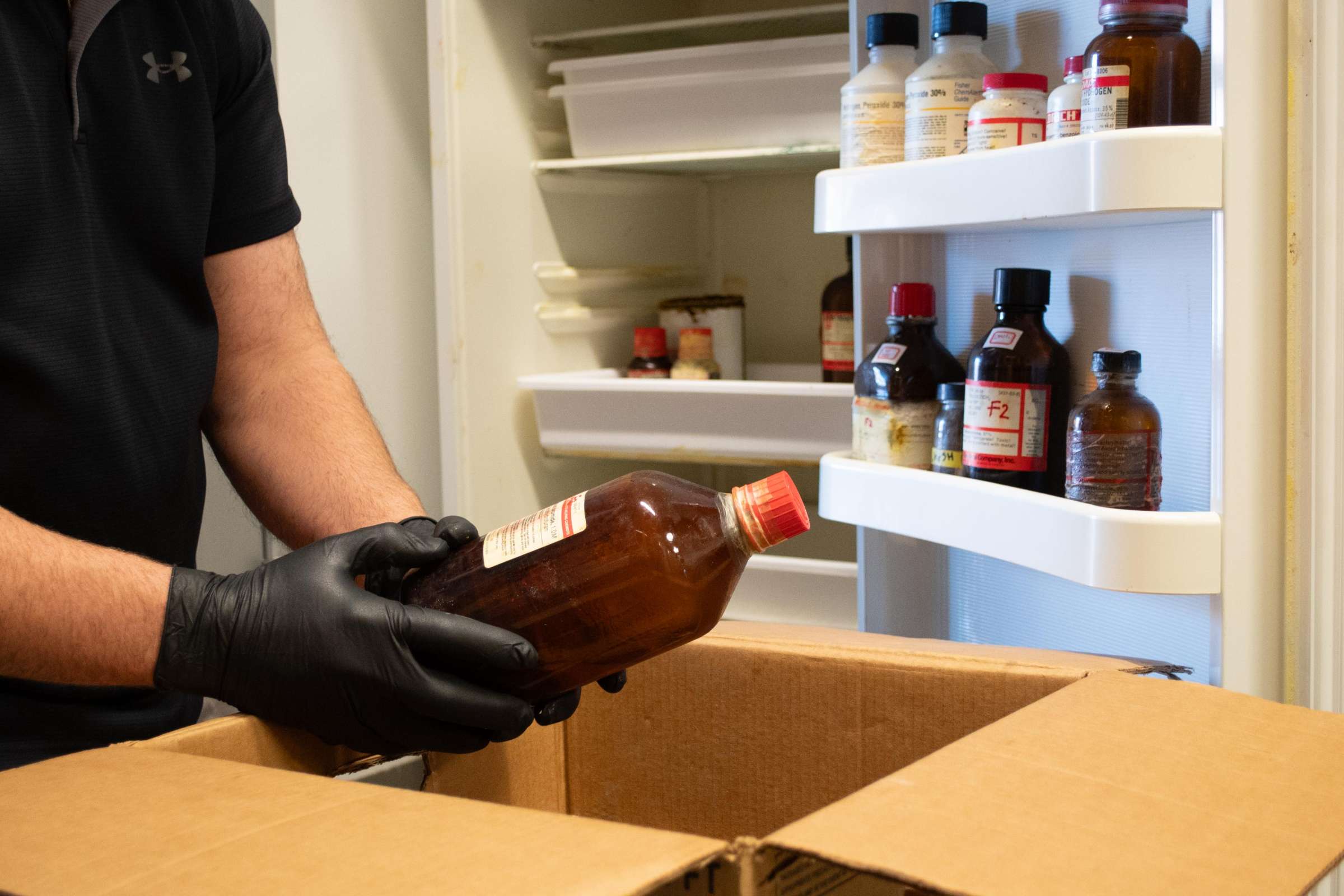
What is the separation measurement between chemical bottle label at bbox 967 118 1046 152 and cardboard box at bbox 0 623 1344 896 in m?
0.48

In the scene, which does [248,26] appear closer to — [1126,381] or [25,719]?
[25,719]

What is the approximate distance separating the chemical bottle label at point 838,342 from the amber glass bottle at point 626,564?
1.17 m

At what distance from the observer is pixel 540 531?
67 cm

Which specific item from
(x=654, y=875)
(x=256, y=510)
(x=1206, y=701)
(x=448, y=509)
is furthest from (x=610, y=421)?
(x=654, y=875)

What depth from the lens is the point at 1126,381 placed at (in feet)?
3.27

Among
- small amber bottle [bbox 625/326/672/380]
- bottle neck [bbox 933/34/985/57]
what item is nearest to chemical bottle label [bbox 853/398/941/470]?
bottle neck [bbox 933/34/985/57]

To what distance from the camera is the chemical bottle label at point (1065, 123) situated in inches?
39.7

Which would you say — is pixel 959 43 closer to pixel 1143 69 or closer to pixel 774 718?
pixel 1143 69

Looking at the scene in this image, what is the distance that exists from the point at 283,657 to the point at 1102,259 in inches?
31.4

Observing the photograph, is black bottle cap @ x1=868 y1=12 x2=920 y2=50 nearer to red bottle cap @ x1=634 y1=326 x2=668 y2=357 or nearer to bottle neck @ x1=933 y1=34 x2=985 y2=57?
bottle neck @ x1=933 y1=34 x2=985 y2=57

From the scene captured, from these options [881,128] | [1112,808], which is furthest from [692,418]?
[1112,808]

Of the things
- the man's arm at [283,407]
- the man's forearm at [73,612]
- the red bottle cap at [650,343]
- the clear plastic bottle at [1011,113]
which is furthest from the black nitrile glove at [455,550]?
the red bottle cap at [650,343]

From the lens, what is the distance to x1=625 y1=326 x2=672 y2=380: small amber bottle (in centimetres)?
206

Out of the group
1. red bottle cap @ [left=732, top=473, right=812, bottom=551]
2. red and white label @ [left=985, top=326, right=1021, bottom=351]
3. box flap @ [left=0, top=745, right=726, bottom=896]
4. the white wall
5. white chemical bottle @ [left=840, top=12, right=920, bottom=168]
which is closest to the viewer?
box flap @ [left=0, top=745, right=726, bottom=896]
